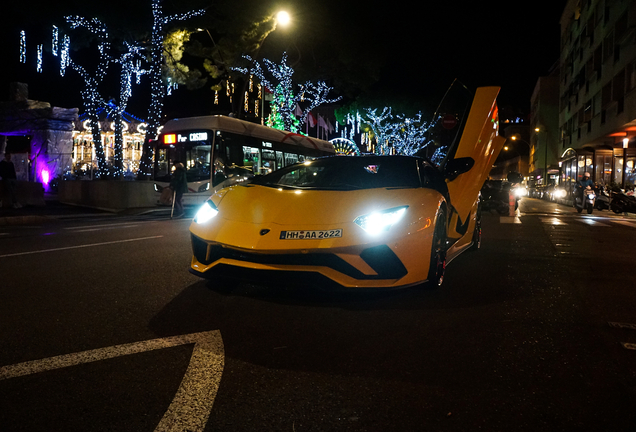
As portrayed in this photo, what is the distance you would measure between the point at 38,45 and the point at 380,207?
2359 cm

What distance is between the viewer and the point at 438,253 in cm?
491

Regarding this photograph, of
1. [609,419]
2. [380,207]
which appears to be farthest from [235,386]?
[380,207]

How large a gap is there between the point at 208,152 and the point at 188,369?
14.6 metres

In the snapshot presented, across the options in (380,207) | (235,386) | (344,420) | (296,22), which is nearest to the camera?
(344,420)

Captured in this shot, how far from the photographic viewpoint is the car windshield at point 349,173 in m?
5.29

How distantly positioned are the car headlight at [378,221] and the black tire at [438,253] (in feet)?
2.10

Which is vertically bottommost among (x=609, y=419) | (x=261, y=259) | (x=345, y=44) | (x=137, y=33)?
(x=609, y=419)

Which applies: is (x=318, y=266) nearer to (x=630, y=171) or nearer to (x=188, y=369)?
(x=188, y=369)

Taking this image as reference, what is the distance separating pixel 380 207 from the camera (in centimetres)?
422

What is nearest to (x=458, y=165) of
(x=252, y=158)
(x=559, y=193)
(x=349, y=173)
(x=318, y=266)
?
(x=349, y=173)

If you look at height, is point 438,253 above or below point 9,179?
below

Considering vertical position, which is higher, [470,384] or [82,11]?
[82,11]

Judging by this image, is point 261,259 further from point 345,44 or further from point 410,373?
point 345,44

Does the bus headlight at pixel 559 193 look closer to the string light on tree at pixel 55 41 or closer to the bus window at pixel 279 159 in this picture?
the bus window at pixel 279 159
